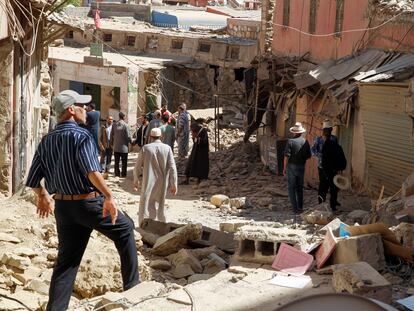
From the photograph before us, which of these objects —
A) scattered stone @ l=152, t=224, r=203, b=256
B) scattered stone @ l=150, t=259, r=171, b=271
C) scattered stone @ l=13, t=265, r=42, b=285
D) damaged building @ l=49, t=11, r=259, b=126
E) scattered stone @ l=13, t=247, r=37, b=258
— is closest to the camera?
scattered stone @ l=13, t=265, r=42, b=285

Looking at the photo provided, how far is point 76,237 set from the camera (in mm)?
6453

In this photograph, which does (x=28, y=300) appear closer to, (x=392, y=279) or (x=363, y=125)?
(x=392, y=279)

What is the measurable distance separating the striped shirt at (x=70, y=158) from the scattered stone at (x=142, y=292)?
2.84 ft

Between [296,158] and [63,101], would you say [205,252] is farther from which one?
[296,158]

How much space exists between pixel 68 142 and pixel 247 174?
41.8 ft

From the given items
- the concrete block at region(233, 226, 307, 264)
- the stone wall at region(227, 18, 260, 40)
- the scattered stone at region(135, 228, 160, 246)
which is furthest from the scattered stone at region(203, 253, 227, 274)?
the stone wall at region(227, 18, 260, 40)

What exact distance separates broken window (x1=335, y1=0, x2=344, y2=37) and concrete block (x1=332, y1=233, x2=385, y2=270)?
1112cm

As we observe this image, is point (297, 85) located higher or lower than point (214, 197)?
higher

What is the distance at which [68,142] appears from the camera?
623cm

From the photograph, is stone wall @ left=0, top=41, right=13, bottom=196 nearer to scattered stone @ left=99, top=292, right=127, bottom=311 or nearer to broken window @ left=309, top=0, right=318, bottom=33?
scattered stone @ left=99, top=292, right=127, bottom=311

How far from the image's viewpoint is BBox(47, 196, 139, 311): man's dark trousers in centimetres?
629

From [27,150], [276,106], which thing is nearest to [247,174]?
[276,106]

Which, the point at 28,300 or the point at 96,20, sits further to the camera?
the point at 96,20

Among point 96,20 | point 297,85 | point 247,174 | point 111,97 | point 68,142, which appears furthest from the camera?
point 96,20
